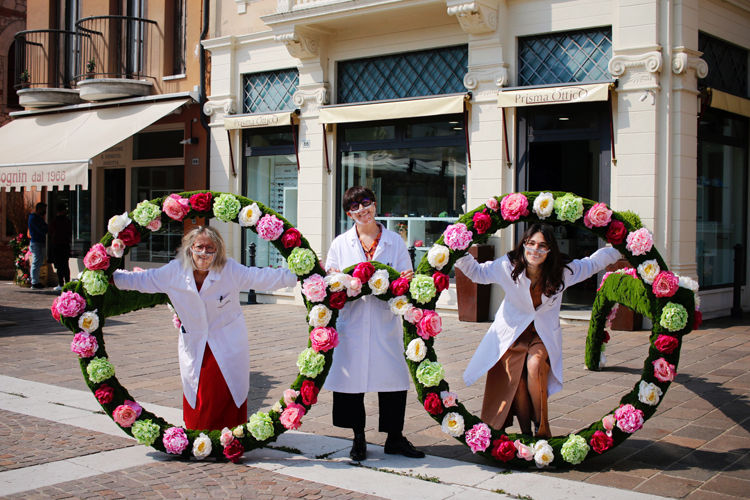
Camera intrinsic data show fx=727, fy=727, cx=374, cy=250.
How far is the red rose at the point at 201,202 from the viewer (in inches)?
203

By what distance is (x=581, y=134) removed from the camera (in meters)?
10.9

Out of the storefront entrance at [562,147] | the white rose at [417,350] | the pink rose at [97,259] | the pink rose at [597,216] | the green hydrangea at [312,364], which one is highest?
the storefront entrance at [562,147]

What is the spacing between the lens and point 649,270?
4.89 m

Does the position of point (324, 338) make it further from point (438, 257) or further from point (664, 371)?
point (664, 371)

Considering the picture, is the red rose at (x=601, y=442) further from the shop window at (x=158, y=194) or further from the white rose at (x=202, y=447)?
the shop window at (x=158, y=194)

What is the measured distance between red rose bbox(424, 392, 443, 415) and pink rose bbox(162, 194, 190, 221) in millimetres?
2146

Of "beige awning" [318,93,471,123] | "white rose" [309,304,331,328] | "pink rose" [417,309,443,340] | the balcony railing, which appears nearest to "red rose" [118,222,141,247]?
"white rose" [309,304,331,328]

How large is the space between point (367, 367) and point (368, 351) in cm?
11

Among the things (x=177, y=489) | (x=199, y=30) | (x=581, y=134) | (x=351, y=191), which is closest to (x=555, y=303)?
(x=351, y=191)

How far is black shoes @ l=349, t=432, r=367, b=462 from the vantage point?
16.0 ft

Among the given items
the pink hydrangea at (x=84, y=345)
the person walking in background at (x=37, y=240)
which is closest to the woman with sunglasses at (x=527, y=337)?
the pink hydrangea at (x=84, y=345)

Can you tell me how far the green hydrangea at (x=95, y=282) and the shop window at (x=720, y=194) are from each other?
373 inches

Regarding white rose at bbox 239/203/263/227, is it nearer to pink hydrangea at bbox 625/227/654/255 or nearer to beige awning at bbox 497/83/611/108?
pink hydrangea at bbox 625/227/654/255

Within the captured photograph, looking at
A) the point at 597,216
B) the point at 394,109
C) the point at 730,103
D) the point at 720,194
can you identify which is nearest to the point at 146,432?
the point at 597,216
